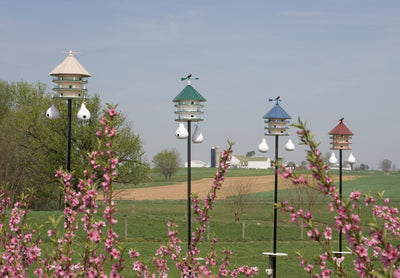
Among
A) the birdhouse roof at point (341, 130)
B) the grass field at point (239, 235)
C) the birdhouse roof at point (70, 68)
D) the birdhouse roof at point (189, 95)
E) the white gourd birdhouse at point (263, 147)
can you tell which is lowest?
the grass field at point (239, 235)

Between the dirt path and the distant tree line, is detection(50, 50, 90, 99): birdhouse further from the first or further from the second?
the dirt path

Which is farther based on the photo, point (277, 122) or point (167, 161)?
point (167, 161)

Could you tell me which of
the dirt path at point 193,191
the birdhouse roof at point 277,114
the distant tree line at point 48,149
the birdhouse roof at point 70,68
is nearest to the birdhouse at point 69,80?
the birdhouse roof at point 70,68

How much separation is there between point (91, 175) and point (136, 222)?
20.2m

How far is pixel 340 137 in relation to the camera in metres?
16.2

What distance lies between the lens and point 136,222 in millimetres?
24641

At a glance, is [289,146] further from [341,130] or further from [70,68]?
[70,68]

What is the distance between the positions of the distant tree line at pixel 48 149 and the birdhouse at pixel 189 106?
731 inches

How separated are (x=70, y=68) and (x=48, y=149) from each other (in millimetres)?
20722

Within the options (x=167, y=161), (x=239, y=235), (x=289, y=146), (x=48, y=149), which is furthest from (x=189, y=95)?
(x=167, y=161)

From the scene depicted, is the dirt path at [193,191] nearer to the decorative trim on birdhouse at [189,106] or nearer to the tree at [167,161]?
the tree at [167,161]

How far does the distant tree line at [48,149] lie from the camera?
3109 centimetres

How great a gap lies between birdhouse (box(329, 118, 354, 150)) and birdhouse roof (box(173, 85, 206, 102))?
5510 mm

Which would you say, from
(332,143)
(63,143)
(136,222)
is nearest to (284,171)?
(332,143)
